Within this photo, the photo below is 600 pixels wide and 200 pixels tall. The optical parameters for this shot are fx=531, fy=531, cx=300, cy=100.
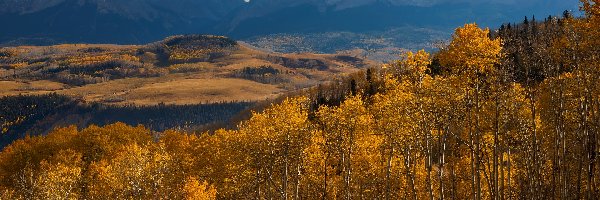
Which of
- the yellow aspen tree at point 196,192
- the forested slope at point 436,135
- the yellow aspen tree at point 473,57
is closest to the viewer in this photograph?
the forested slope at point 436,135

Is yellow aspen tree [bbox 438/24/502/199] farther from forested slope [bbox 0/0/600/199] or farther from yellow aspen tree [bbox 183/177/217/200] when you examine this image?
yellow aspen tree [bbox 183/177/217/200]

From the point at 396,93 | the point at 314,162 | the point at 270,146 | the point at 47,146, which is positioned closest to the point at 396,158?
the point at 314,162

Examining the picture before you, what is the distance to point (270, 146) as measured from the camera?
38.7 m

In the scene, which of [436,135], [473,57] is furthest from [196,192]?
[473,57]

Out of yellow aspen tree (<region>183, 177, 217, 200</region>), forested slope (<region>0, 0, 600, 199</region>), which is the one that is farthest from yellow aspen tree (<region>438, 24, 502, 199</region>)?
yellow aspen tree (<region>183, 177, 217, 200</region>)

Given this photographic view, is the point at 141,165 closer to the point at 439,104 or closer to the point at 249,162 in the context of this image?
the point at 249,162

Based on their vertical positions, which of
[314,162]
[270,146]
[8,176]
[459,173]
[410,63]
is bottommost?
[8,176]

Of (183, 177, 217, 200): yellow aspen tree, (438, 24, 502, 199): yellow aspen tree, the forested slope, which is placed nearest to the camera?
the forested slope

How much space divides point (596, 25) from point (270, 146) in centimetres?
2394

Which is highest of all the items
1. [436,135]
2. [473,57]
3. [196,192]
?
[473,57]

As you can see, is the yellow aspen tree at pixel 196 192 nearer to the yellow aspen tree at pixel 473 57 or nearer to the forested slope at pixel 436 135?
the forested slope at pixel 436 135

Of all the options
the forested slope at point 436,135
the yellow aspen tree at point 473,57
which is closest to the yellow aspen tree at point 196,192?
the forested slope at point 436,135

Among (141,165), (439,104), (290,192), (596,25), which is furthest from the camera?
(141,165)

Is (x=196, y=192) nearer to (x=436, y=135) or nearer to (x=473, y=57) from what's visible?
(x=436, y=135)
